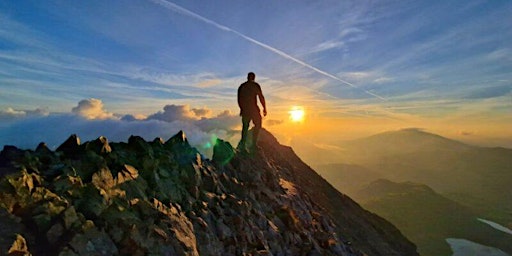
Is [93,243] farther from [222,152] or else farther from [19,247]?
[222,152]

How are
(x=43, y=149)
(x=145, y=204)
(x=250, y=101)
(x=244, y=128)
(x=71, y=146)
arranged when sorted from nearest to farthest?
(x=145, y=204)
(x=43, y=149)
(x=71, y=146)
(x=250, y=101)
(x=244, y=128)

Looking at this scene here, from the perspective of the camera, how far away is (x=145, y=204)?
14.2 metres

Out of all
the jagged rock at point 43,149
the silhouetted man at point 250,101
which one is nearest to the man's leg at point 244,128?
the silhouetted man at point 250,101

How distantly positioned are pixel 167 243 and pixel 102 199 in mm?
3096

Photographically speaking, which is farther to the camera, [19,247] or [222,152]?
[222,152]

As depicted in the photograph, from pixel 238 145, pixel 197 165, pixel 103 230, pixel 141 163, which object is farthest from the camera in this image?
pixel 238 145

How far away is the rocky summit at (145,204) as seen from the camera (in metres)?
11.1

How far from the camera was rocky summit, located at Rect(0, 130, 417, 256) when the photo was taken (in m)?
11.1

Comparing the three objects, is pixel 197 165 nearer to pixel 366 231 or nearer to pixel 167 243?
pixel 167 243

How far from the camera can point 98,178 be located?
559 inches

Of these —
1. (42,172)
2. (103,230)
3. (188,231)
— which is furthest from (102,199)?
(188,231)

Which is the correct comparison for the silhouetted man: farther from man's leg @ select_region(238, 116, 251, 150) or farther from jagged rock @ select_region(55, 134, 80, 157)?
jagged rock @ select_region(55, 134, 80, 157)

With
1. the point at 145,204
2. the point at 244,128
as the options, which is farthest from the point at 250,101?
the point at 145,204

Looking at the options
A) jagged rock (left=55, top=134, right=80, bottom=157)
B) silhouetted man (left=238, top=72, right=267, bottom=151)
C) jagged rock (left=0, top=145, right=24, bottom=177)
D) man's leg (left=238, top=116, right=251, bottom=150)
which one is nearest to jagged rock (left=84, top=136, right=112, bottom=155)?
jagged rock (left=55, top=134, right=80, bottom=157)
